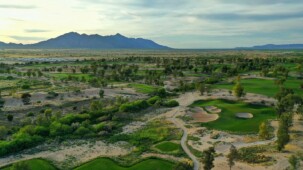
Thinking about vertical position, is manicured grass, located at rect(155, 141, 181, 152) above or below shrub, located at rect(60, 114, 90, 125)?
below

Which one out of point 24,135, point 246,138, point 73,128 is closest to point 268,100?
point 246,138

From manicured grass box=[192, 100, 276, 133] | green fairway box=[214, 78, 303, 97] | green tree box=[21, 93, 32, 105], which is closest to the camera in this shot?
manicured grass box=[192, 100, 276, 133]

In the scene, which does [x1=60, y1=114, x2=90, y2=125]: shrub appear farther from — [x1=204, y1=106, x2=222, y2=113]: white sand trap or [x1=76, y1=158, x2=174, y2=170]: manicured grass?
[x1=204, y1=106, x2=222, y2=113]: white sand trap

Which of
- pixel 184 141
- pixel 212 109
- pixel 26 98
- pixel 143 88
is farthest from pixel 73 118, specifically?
pixel 143 88

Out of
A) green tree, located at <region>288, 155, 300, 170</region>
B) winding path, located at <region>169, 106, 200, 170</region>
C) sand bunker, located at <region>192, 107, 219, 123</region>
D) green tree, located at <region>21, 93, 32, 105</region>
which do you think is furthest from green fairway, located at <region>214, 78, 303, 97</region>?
green tree, located at <region>21, 93, 32, 105</region>

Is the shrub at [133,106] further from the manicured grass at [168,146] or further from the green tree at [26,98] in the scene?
the green tree at [26,98]
